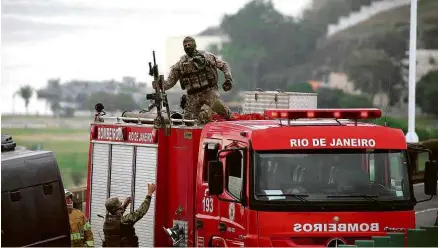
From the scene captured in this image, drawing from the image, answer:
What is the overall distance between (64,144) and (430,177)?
48.6 feet

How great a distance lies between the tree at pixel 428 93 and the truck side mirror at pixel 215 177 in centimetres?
1558

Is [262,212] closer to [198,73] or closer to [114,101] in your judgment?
[198,73]

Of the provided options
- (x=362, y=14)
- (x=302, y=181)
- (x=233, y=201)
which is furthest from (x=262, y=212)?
(x=362, y=14)

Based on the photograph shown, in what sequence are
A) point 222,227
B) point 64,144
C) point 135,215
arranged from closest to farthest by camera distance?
point 222,227
point 135,215
point 64,144

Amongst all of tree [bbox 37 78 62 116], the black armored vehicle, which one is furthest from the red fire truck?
tree [bbox 37 78 62 116]

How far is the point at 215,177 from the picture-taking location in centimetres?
1168

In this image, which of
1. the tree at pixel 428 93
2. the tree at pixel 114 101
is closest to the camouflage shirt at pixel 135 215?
the tree at pixel 114 101

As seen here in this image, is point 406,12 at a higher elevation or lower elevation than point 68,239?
higher

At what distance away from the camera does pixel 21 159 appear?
1183 cm

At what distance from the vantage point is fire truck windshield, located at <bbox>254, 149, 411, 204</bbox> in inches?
457

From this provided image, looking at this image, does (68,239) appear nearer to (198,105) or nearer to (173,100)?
(198,105)

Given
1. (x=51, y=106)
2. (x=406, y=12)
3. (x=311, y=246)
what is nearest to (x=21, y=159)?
(x=311, y=246)

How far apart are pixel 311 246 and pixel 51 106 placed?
608 inches

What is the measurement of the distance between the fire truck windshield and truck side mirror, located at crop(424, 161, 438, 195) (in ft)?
0.75
